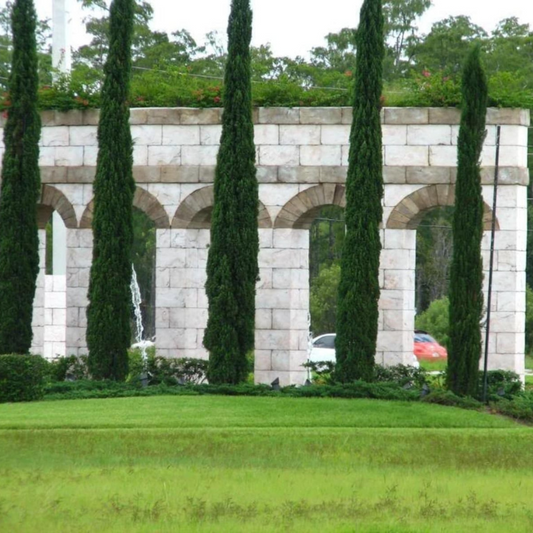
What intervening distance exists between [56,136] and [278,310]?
490cm

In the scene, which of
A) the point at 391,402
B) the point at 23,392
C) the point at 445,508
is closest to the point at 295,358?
the point at 391,402

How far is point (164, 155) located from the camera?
23.1 metres

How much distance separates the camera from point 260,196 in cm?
2262

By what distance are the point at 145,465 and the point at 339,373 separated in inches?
253

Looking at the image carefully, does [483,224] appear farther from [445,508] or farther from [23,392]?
[445,508]

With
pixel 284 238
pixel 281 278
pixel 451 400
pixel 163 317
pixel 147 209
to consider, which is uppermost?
pixel 147 209

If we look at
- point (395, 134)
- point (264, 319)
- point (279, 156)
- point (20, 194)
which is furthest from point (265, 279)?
point (20, 194)

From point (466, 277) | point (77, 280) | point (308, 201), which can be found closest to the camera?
point (466, 277)

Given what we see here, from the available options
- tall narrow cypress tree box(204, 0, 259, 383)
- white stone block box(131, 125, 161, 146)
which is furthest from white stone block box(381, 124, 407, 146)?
white stone block box(131, 125, 161, 146)

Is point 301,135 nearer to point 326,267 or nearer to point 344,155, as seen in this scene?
point 344,155

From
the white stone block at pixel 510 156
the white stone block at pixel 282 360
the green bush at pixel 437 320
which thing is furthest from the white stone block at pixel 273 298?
the green bush at pixel 437 320

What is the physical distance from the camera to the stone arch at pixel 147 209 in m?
23.0

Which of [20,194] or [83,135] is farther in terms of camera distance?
[83,135]

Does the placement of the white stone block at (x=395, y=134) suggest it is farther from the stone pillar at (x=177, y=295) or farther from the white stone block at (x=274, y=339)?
the stone pillar at (x=177, y=295)
